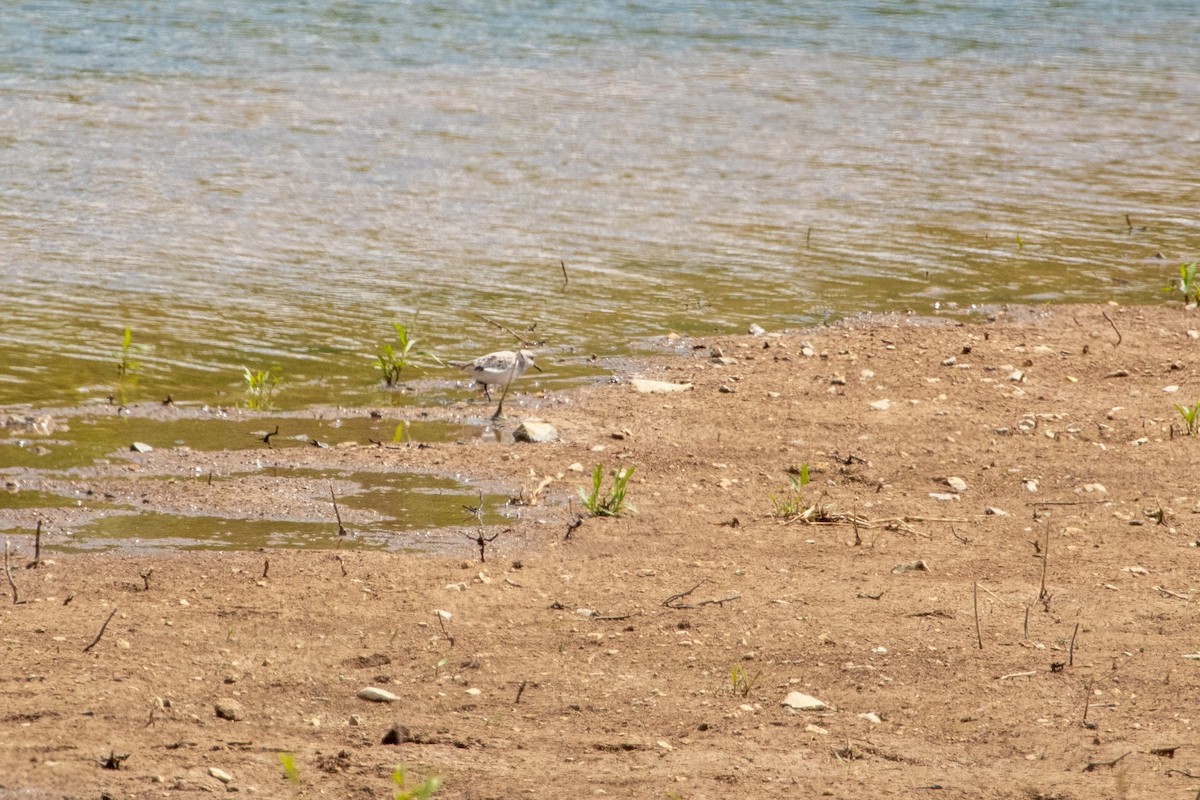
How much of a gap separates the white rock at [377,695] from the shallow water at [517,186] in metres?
3.00

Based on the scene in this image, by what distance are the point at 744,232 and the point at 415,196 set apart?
246 centimetres

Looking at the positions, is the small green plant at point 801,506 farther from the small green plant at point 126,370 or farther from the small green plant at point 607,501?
the small green plant at point 126,370

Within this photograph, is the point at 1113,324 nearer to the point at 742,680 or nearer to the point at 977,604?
the point at 977,604

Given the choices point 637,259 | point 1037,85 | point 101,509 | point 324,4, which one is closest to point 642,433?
point 101,509

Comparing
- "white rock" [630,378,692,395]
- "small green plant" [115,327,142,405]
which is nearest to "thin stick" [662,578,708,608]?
"white rock" [630,378,692,395]

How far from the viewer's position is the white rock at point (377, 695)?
3.95m

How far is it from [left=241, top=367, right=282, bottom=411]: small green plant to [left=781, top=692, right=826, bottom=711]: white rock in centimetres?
338

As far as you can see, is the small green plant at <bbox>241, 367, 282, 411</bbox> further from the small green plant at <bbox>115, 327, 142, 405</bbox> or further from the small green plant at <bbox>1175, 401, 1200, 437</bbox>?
the small green plant at <bbox>1175, 401, 1200, 437</bbox>

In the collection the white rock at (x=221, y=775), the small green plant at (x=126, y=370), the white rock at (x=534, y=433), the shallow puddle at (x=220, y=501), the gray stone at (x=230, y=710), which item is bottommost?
the small green plant at (x=126, y=370)

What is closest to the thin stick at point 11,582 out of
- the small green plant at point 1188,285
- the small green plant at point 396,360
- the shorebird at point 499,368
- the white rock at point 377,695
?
the white rock at point 377,695

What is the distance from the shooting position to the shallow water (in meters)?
8.12

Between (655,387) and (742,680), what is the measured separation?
3036mm

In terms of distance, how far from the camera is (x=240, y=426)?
252 inches

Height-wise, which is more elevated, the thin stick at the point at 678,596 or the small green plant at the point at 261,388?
the thin stick at the point at 678,596
